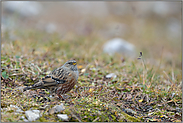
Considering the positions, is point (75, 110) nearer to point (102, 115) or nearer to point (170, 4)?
point (102, 115)

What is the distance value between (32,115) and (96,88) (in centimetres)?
192

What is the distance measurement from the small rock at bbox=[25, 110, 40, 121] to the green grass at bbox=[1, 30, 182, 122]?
0.34ft

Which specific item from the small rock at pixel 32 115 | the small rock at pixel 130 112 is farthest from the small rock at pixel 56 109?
the small rock at pixel 130 112

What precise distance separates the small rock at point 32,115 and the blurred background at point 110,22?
6126 mm

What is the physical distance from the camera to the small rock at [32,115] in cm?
383

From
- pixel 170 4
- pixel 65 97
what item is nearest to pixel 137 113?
pixel 65 97

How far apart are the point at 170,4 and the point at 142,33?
512 centimetres

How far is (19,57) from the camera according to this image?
19.7 ft

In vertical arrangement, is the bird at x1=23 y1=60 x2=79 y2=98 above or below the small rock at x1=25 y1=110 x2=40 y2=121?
above

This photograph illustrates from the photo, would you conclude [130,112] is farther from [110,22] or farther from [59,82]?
[110,22]

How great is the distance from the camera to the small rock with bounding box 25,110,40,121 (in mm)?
3832

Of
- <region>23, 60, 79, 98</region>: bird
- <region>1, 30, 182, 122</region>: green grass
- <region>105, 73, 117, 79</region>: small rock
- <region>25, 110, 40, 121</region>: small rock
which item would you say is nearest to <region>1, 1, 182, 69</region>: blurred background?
<region>1, 30, 182, 122</region>: green grass

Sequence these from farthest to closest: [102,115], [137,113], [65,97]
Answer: [65,97] → [137,113] → [102,115]

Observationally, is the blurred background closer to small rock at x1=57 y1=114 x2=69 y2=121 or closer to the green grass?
the green grass
